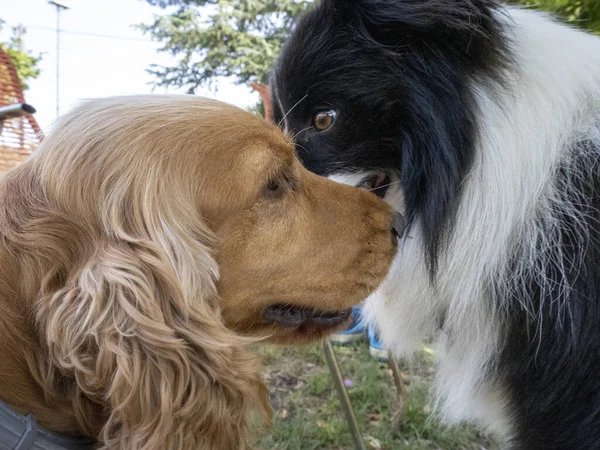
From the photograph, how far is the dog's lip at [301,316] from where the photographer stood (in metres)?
1.49

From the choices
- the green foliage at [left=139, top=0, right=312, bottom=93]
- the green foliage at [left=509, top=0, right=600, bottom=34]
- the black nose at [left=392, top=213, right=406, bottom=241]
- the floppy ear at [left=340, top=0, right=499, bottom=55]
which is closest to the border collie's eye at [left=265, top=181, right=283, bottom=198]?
the black nose at [left=392, top=213, right=406, bottom=241]

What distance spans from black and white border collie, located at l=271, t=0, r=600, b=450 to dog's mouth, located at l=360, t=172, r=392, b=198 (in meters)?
0.01

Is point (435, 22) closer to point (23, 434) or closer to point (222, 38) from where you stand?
point (23, 434)

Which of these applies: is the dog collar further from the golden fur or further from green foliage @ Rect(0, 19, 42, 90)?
green foliage @ Rect(0, 19, 42, 90)

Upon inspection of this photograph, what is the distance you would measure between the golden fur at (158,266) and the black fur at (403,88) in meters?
0.31

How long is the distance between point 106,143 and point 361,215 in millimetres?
760

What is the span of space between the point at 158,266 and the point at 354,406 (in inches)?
81.7

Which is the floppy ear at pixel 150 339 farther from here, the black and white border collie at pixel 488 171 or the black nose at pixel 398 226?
the black and white border collie at pixel 488 171

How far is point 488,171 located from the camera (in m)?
1.65

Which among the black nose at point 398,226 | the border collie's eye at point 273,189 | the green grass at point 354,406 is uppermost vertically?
the border collie's eye at point 273,189

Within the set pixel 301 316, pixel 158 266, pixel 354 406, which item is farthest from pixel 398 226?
pixel 354 406

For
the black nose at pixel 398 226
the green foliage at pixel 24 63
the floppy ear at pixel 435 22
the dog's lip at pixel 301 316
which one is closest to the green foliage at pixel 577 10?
the floppy ear at pixel 435 22

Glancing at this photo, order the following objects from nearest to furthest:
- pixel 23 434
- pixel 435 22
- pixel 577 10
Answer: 1. pixel 23 434
2. pixel 435 22
3. pixel 577 10

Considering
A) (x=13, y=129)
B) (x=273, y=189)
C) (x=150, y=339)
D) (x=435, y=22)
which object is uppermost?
(x=435, y=22)
